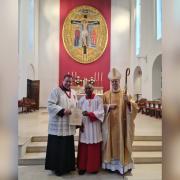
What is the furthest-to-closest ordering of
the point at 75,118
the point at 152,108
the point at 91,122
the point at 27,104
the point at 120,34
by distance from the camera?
the point at 120,34
the point at 27,104
the point at 152,108
the point at 91,122
the point at 75,118

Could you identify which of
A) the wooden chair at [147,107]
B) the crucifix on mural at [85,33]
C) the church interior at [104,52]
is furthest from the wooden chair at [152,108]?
the crucifix on mural at [85,33]

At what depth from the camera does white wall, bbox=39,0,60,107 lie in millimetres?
16391

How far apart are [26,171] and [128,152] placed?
172cm

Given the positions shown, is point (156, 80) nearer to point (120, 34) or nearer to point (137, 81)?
point (137, 81)

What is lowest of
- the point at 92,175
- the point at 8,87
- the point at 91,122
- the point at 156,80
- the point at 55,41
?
the point at 92,175

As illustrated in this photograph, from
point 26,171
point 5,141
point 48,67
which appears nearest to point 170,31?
point 5,141

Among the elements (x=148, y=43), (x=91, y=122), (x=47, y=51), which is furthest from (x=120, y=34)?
(x=91, y=122)

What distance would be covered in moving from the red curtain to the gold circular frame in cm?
19

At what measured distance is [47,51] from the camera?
54.1 feet

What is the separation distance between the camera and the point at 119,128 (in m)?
4.43

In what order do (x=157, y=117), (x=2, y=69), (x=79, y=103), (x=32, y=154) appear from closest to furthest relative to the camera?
(x=2, y=69) < (x=79, y=103) < (x=32, y=154) < (x=157, y=117)

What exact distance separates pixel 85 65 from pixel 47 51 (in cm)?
246

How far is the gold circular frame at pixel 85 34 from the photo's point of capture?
54.5 ft

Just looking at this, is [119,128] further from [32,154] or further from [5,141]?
[5,141]
